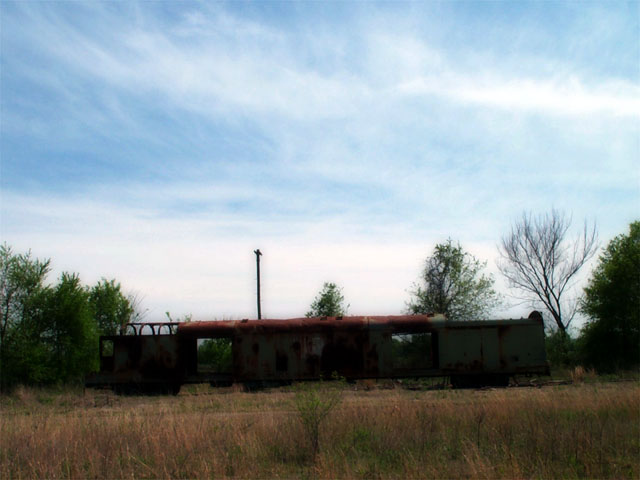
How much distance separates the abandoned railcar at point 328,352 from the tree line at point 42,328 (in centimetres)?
553

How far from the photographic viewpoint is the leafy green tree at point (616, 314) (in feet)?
97.2

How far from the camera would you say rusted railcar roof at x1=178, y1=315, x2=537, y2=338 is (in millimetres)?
20938

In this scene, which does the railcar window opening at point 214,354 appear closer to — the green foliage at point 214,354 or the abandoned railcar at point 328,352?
the green foliage at point 214,354

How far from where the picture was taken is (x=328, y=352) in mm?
20766

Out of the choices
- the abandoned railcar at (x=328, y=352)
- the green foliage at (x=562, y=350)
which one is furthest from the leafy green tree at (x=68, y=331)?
the green foliage at (x=562, y=350)

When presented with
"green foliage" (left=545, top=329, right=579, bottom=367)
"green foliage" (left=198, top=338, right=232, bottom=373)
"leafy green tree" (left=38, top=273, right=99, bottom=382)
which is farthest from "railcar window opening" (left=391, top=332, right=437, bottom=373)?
"leafy green tree" (left=38, top=273, right=99, bottom=382)

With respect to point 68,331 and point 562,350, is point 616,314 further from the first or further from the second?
point 68,331

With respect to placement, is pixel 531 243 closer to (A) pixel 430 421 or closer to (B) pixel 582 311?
(B) pixel 582 311

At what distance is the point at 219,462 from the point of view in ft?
27.3

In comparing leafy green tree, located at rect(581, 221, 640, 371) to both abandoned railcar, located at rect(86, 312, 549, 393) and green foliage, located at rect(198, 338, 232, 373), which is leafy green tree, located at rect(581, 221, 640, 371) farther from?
green foliage, located at rect(198, 338, 232, 373)

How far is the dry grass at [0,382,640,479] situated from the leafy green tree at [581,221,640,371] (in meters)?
19.6

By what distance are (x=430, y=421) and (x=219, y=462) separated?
4359 millimetres

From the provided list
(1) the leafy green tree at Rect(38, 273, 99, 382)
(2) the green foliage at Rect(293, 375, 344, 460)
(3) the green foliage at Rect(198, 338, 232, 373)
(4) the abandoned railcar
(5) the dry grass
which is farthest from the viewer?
(3) the green foliage at Rect(198, 338, 232, 373)

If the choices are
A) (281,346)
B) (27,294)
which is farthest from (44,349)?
(281,346)
